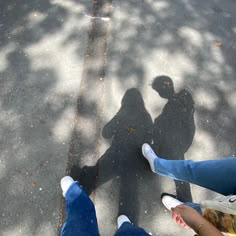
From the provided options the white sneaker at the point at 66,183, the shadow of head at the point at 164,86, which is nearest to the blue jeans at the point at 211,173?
the white sneaker at the point at 66,183

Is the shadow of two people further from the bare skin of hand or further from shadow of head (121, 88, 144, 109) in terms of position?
the bare skin of hand

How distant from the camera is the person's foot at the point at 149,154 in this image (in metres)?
2.85

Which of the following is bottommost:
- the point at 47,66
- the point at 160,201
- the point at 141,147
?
the point at 160,201

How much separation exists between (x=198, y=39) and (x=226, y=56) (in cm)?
44

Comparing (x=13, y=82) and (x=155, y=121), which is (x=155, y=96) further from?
(x=13, y=82)

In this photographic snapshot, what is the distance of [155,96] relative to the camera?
3439mm

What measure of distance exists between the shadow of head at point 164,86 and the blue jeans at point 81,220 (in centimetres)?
154

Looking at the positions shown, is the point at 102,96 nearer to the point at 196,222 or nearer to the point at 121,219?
the point at 121,219

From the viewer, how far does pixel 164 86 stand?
353cm

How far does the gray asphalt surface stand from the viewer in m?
2.79

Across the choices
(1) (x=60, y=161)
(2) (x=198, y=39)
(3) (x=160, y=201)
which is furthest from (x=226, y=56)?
(1) (x=60, y=161)

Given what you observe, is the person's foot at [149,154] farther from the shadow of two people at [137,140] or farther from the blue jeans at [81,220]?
the blue jeans at [81,220]

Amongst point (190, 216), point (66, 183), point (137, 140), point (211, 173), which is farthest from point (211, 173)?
point (66, 183)

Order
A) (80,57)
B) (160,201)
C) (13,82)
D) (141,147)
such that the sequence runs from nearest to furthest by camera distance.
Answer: (160,201)
(141,147)
(13,82)
(80,57)
